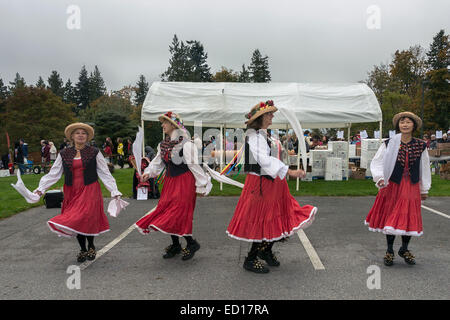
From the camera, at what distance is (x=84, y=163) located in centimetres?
437

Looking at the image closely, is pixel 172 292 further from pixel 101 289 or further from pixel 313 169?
pixel 313 169

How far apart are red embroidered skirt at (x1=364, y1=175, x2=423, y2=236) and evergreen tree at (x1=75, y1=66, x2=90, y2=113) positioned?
8332cm

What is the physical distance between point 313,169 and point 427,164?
29.4 ft

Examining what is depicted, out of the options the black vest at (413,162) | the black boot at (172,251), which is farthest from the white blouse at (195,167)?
the black vest at (413,162)

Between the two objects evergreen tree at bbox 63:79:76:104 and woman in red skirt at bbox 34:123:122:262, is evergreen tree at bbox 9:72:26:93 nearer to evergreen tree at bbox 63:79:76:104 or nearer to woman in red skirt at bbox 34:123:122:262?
evergreen tree at bbox 63:79:76:104

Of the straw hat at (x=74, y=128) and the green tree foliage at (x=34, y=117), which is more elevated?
the green tree foliage at (x=34, y=117)

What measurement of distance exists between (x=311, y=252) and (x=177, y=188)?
6.83ft

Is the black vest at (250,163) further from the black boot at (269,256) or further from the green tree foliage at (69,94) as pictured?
the green tree foliage at (69,94)

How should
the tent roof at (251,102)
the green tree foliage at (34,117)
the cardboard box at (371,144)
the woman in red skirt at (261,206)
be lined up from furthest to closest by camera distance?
the green tree foliage at (34,117) < the cardboard box at (371,144) < the tent roof at (251,102) < the woman in red skirt at (261,206)

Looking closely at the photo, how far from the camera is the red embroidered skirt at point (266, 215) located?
3871 millimetres

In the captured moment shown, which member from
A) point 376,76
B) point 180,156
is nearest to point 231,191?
Result: point 180,156

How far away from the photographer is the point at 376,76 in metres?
42.6

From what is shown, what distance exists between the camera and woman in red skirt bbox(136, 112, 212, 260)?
4.37 metres

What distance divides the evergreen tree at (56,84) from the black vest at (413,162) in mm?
84790
